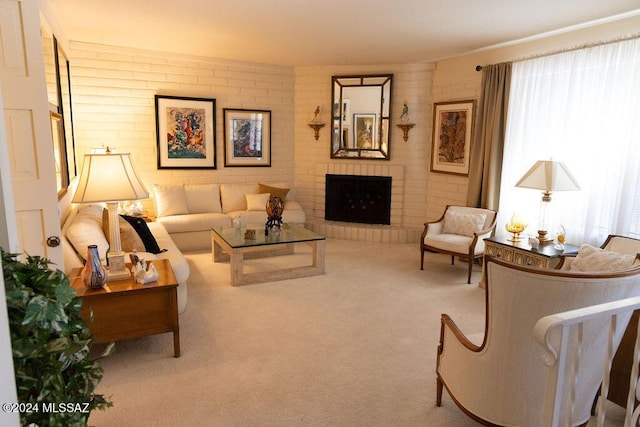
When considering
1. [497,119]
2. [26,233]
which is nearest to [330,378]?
[26,233]

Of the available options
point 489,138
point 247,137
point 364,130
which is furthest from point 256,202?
point 489,138

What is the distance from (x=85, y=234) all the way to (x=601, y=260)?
358cm

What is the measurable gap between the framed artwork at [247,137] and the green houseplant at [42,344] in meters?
5.47

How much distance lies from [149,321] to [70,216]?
1.70m

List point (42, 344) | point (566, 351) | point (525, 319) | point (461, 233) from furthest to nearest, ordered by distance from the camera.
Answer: point (461, 233), point (525, 319), point (566, 351), point (42, 344)

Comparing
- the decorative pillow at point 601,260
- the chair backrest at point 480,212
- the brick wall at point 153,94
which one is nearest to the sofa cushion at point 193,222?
the brick wall at point 153,94

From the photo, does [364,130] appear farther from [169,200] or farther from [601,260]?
[601,260]

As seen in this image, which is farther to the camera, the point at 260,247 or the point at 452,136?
the point at 452,136

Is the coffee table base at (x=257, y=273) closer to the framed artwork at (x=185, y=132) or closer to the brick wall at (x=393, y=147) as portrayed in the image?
the framed artwork at (x=185, y=132)

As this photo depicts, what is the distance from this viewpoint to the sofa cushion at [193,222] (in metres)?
5.43

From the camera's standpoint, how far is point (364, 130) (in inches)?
255

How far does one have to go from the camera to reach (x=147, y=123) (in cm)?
584

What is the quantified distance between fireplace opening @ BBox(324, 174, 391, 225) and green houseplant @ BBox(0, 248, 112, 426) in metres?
5.67

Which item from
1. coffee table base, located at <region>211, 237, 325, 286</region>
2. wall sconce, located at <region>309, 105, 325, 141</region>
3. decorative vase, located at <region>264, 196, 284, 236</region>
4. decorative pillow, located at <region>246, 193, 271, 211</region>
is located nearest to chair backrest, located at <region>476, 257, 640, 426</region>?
coffee table base, located at <region>211, 237, 325, 286</region>
